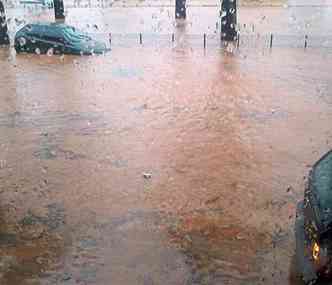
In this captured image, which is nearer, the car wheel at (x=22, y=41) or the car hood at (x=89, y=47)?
the car hood at (x=89, y=47)

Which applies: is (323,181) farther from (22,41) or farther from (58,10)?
(58,10)

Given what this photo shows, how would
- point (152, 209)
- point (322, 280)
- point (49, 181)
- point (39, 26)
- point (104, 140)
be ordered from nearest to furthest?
1. point (322, 280)
2. point (152, 209)
3. point (49, 181)
4. point (104, 140)
5. point (39, 26)

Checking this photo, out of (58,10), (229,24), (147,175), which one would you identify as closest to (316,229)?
(147,175)

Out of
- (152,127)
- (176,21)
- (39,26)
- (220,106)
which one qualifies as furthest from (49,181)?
(176,21)

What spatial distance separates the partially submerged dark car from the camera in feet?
14.2

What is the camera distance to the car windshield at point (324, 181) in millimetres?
4568

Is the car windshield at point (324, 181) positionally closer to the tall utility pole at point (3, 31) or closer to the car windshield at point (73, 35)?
the car windshield at point (73, 35)

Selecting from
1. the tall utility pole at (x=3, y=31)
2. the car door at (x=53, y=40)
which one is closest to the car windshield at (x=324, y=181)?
the car door at (x=53, y=40)

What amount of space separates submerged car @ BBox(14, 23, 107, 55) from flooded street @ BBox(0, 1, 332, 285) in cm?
309

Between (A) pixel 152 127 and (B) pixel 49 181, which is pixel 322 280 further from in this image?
(A) pixel 152 127

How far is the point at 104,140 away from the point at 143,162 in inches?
68.3

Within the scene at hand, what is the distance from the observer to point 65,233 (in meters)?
7.29

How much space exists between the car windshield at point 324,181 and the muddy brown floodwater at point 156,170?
1612 mm

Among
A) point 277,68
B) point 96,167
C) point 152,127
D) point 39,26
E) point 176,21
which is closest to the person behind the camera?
point 96,167
